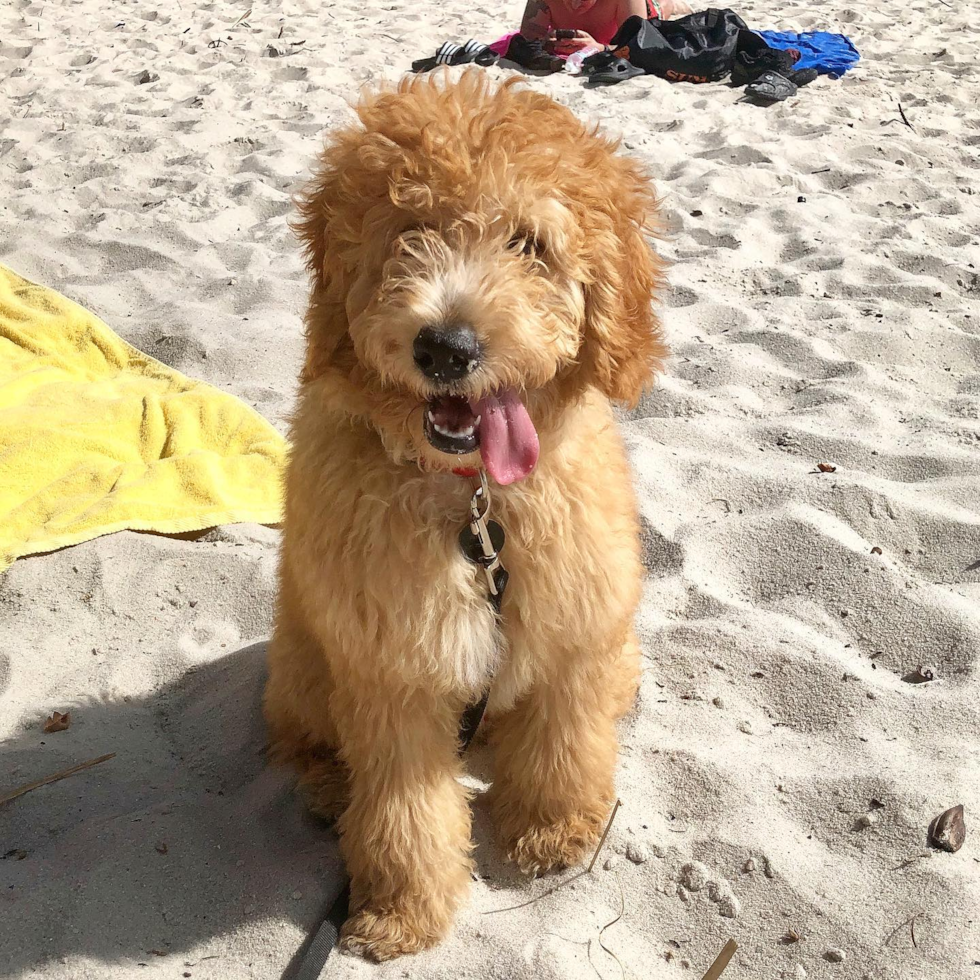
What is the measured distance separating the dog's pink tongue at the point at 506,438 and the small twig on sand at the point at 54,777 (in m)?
1.79

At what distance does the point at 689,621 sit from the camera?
145 inches

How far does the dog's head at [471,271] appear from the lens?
2201 millimetres

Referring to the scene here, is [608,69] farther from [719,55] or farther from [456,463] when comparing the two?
[456,463]

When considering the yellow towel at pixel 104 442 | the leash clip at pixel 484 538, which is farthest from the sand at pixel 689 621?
the leash clip at pixel 484 538

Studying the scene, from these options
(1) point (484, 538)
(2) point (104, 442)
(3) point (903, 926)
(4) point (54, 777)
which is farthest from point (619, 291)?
(2) point (104, 442)

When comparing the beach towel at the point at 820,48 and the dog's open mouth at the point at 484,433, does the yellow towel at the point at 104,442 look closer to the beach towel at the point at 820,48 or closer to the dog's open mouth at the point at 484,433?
the dog's open mouth at the point at 484,433

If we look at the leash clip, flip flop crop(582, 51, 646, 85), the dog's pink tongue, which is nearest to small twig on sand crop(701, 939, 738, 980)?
the leash clip

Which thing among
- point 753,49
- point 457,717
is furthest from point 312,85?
point 457,717

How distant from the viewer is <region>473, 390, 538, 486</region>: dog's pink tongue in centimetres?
228

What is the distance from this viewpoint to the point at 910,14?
1006 centimetres

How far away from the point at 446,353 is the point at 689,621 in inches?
74.2

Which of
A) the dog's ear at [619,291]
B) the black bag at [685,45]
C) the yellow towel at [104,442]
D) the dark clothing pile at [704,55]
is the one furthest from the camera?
the black bag at [685,45]

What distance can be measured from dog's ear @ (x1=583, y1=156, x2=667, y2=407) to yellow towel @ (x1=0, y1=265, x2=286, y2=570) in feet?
7.30

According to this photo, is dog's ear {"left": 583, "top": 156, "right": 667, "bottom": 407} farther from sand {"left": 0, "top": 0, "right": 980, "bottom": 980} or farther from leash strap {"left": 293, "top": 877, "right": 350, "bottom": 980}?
leash strap {"left": 293, "top": 877, "right": 350, "bottom": 980}
